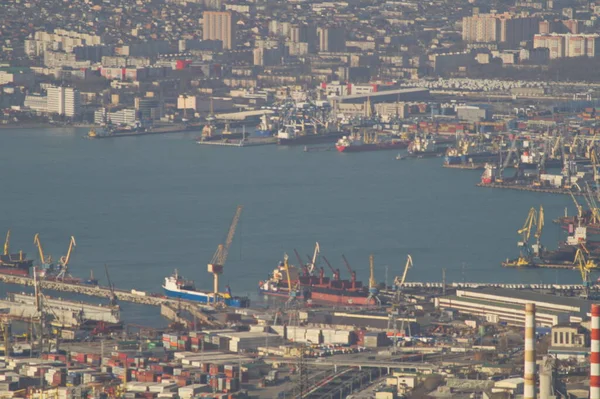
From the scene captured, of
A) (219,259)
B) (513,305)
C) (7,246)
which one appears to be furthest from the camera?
(7,246)

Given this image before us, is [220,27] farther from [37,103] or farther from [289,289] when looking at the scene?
[289,289]

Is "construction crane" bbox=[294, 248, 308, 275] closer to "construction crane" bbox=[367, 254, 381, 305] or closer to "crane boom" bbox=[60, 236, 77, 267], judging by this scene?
"construction crane" bbox=[367, 254, 381, 305]

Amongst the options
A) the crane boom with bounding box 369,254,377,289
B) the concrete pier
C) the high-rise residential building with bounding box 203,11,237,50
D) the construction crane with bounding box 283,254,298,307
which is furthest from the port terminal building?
the high-rise residential building with bounding box 203,11,237,50

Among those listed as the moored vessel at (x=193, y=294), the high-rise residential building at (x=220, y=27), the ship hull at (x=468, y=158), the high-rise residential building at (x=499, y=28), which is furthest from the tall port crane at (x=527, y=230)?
the high-rise residential building at (x=220, y=27)

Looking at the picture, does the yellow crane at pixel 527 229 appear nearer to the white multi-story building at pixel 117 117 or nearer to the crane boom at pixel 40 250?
the crane boom at pixel 40 250

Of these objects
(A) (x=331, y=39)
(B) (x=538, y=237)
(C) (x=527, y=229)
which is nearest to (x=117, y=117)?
(A) (x=331, y=39)

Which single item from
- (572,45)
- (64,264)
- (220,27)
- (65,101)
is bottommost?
(64,264)

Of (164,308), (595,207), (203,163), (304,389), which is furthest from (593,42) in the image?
(304,389)
